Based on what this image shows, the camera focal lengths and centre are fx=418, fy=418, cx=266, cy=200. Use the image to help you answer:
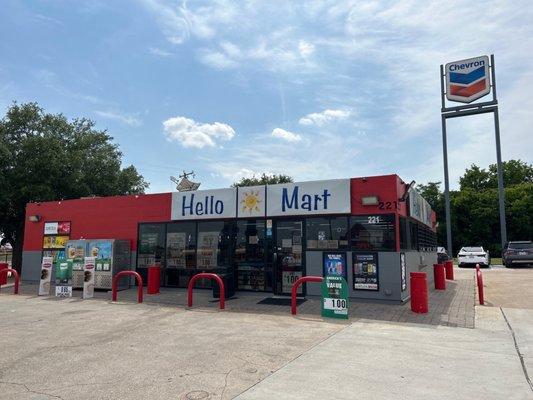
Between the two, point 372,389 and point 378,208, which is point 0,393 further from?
point 378,208

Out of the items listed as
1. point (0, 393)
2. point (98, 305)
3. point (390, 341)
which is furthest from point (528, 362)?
point (98, 305)

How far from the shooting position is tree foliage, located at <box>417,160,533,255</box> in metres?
44.8

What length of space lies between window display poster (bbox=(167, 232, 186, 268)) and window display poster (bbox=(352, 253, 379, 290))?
20.0 ft

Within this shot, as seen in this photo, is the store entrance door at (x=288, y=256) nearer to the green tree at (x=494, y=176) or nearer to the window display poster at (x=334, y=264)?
the window display poster at (x=334, y=264)

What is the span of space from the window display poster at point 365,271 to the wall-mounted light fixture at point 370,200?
4.51ft

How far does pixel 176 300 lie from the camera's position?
1180 cm

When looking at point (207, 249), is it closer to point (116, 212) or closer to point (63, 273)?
point (116, 212)

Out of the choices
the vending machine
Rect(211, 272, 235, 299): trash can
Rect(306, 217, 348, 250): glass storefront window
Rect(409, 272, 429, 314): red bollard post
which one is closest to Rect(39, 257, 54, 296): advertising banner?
the vending machine

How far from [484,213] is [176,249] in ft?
137

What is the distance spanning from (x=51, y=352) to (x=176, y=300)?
5.44m

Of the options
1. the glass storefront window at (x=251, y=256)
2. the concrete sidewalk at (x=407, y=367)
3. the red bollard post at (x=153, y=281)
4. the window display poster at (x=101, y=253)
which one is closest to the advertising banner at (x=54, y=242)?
the window display poster at (x=101, y=253)

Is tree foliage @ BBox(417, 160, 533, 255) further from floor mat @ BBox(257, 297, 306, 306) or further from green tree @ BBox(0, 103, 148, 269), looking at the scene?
floor mat @ BBox(257, 297, 306, 306)

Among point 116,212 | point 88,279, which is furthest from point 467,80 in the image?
point 88,279

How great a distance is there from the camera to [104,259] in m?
14.6
